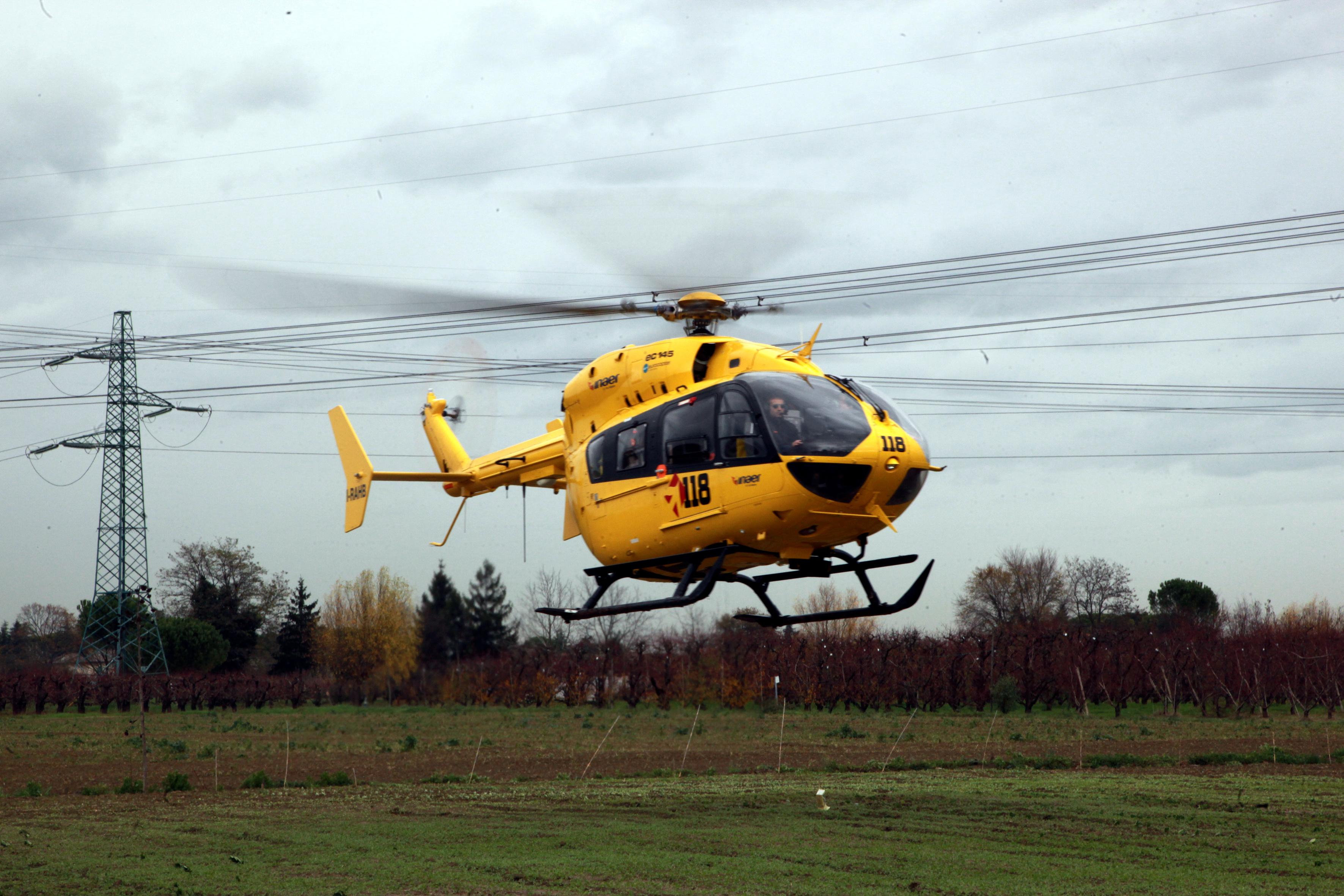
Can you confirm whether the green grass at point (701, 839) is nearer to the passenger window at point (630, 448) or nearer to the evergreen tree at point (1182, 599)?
the passenger window at point (630, 448)

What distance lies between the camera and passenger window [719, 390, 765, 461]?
1332 centimetres

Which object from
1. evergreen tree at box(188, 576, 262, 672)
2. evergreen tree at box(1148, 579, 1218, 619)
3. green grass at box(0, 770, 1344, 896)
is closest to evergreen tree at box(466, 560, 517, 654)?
evergreen tree at box(188, 576, 262, 672)

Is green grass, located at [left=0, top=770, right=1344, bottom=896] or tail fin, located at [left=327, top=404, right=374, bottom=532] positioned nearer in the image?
green grass, located at [left=0, top=770, right=1344, bottom=896]

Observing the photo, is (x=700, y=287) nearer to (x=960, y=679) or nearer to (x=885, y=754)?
(x=885, y=754)

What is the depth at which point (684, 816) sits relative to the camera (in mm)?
20859

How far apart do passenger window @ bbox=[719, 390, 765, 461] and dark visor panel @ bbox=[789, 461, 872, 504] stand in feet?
1.79

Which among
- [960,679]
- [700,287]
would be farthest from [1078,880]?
[960,679]

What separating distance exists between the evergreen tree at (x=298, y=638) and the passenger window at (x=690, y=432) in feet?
152

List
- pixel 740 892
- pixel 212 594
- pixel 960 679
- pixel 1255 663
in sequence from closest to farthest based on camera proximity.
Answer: pixel 740 892
pixel 1255 663
pixel 960 679
pixel 212 594

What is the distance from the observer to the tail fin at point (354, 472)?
65.7 feet

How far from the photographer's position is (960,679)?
54719mm

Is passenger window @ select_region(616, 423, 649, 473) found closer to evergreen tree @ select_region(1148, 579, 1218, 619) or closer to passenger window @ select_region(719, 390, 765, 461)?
passenger window @ select_region(719, 390, 765, 461)

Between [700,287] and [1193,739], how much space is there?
3254cm

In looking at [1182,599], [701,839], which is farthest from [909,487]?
[1182,599]
